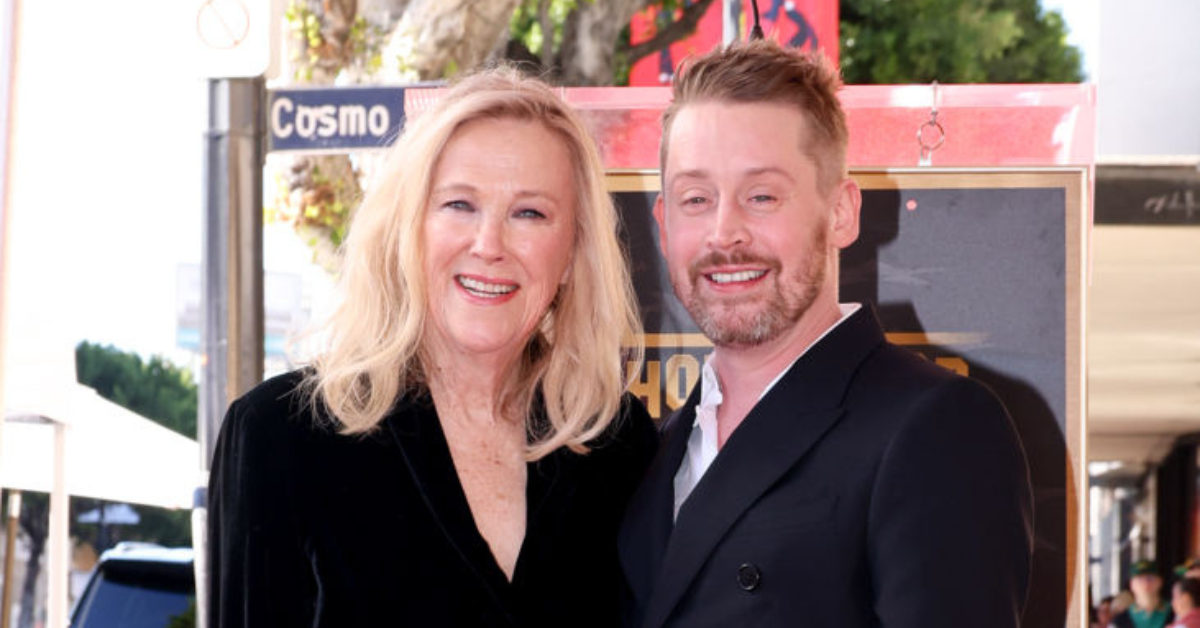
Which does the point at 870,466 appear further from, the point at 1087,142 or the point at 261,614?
the point at 1087,142

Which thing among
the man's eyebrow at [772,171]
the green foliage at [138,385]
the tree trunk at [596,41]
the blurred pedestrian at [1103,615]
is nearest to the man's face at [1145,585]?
the blurred pedestrian at [1103,615]

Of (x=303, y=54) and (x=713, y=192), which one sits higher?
(x=303, y=54)

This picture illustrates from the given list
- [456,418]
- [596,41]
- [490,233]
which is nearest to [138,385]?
[596,41]

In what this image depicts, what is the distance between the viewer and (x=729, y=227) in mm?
2869

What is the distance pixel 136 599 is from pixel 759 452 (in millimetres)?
4177

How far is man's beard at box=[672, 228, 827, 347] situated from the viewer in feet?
9.41

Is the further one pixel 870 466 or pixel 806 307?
pixel 806 307

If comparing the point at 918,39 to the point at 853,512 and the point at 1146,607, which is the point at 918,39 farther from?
the point at 853,512

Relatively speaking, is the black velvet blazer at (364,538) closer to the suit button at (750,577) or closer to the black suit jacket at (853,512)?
the black suit jacket at (853,512)

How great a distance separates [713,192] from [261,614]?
1059 millimetres

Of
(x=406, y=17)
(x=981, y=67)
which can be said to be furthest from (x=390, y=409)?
(x=981, y=67)

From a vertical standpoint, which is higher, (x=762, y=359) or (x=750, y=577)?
(x=762, y=359)

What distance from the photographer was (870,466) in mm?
2584

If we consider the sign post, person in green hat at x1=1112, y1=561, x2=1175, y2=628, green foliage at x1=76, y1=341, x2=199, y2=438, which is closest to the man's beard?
the sign post
